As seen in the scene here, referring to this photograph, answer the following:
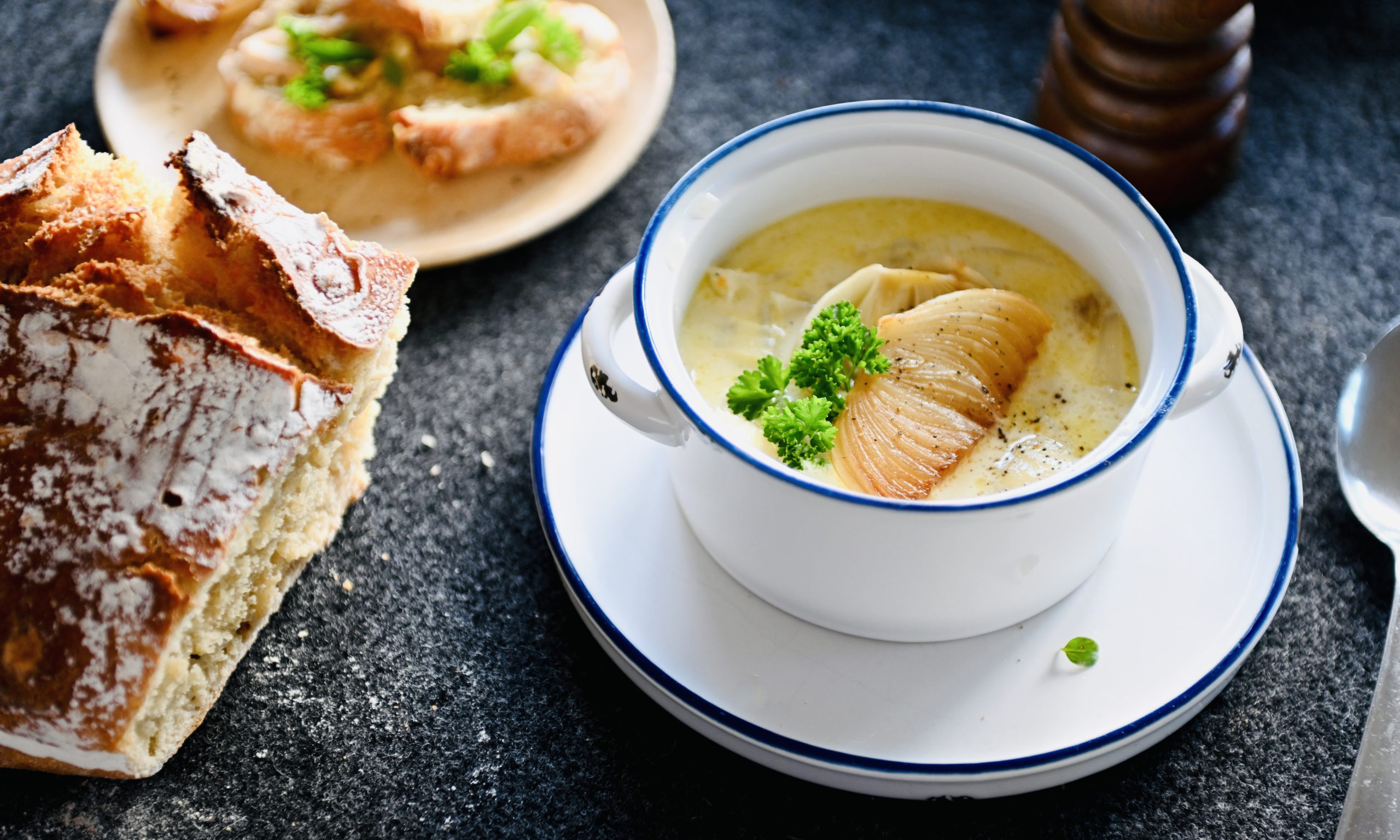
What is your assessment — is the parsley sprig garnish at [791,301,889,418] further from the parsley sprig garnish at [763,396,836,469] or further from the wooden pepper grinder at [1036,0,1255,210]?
the wooden pepper grinder at [1036,0,1255,210]

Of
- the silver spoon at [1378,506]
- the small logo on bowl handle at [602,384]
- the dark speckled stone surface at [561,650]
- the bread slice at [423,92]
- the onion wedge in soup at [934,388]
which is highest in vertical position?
the small logo on bowl handle at [602,384]

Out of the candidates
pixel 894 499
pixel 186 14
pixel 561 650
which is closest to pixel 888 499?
pixel 894 499

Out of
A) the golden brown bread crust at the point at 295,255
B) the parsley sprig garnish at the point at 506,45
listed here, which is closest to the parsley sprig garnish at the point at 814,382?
the golden brown bread crust at the point at 295,255

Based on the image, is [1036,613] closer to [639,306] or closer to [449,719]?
[639,306]

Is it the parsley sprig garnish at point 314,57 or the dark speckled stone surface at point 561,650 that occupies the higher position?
the parsley sprig garnish at point 314,57

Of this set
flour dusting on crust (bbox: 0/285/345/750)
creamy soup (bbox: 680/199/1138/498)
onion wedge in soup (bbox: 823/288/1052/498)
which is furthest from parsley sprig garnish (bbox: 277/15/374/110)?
onion wedge in soup (bbox: 823/288/1052/498)

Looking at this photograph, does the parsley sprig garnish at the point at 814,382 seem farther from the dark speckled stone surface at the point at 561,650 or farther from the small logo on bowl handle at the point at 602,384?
the dark speckled stone surface at the point at 561,650

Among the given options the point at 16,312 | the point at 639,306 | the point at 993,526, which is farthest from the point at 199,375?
the point at 993,526
